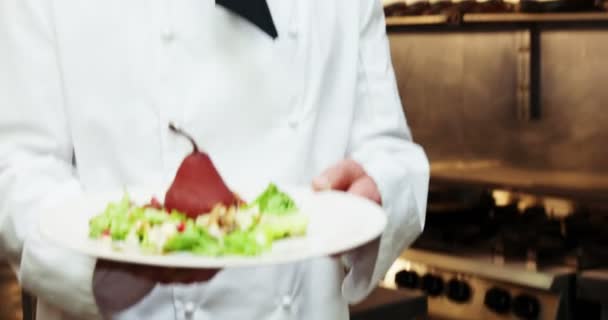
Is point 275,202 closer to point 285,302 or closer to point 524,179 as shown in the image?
point 285,302

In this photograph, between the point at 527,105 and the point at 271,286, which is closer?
the point at 271,286

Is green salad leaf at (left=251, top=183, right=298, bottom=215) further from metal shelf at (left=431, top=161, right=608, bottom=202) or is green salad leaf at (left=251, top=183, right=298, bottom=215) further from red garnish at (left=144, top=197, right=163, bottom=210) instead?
metal shelf at (left=431, top=161, right=608, bottom=202)

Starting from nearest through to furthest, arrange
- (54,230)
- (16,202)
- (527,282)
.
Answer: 1. (54,230)
2. (16,202)
3. (527,282)

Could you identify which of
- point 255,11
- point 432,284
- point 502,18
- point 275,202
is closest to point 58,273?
point 275,202

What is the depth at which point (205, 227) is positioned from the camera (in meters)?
0.86

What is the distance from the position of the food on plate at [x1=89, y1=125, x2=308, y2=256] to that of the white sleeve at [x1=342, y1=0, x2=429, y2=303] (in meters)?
0.23

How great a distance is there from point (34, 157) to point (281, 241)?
1.12 feet

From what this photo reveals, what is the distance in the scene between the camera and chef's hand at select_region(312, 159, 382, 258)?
1.00m

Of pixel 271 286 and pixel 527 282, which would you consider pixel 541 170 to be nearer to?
pixel 527 282

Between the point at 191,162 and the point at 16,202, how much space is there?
0.72 feet

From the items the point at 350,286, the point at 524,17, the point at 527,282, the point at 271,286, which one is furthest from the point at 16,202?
the point at 524,17

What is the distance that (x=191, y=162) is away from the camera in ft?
3.04

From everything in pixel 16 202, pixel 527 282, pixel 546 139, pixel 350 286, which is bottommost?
pixel 527 282

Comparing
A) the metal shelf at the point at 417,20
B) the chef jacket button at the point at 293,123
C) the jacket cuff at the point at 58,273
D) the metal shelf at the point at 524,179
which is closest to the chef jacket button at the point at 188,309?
the jacket cuff at the point at 58,273
